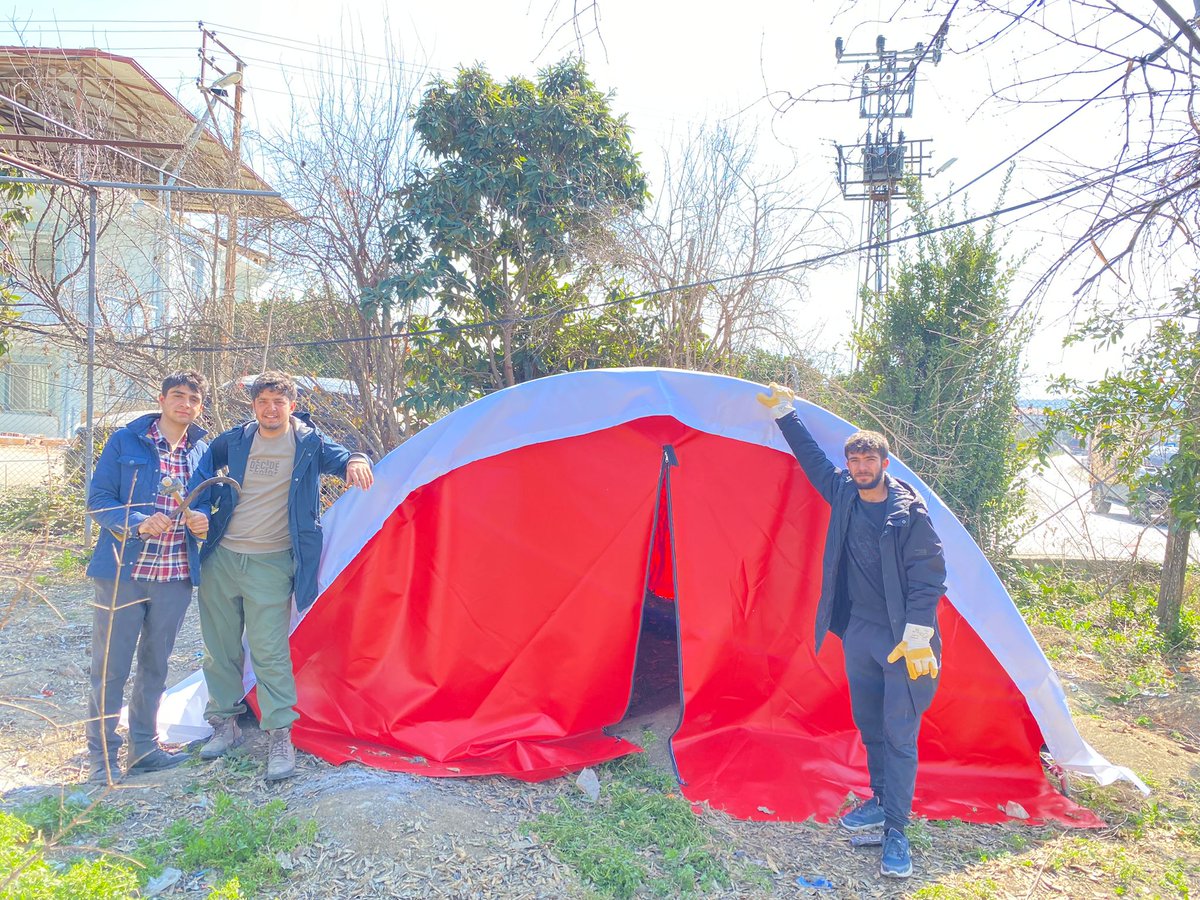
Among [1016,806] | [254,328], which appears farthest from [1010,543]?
Answer: [254,328]

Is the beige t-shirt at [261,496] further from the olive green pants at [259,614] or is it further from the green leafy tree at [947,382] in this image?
the green leafy tree at [947,382]

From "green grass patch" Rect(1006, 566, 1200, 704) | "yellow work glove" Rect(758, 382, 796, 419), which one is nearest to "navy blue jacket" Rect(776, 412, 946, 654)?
"yellow work glove" Rect(758, 382, 796, 419)

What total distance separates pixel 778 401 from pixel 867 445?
0.55 m

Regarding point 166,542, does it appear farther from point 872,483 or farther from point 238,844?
point 872,483

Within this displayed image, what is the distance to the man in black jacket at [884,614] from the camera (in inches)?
124

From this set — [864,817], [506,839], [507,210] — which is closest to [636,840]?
[506,839]

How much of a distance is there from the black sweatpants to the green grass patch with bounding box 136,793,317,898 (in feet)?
6.82

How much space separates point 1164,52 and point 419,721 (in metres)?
3.90

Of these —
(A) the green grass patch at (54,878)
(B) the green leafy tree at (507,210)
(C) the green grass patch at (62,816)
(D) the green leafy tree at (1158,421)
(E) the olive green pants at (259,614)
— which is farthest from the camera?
(B) the green leafy tree at (507,210)

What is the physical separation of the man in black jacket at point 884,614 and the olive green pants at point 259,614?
2194mm

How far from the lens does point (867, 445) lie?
329cm

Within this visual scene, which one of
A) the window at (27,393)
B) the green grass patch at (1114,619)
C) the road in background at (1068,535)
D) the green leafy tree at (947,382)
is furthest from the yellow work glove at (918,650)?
the window at (27,393)

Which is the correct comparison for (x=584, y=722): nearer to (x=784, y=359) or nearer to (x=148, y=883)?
(x=148, y=883)

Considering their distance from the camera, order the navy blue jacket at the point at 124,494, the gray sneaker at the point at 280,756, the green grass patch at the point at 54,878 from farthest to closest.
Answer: the gray sneaker at the point at 280,756
the navy blue jacket at the point at 124,494
the green grass patch at the point at 54,878
